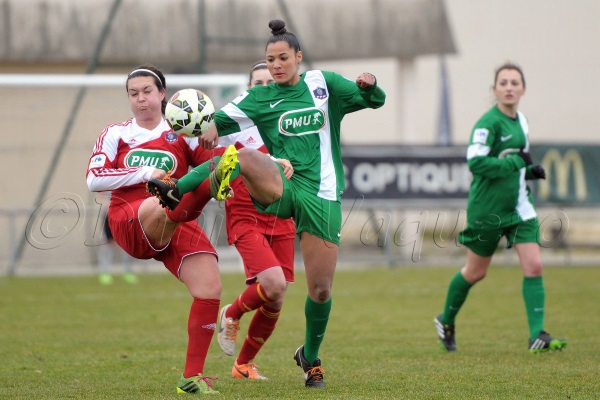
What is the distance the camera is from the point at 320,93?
5.86 m

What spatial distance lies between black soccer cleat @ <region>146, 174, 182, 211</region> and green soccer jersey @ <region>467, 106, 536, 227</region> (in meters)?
2.94

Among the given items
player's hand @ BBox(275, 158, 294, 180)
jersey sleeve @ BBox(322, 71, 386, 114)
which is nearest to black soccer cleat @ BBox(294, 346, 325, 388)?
player's hand @ BBox(275, 158, 294, 180)

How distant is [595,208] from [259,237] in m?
12.1

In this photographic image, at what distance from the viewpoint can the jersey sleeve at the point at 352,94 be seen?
5.75 metres

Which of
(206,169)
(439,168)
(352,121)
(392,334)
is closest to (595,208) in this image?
(439,168)

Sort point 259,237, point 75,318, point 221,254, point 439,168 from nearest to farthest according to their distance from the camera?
point 259,237 < point 75,318 < point 221,254 < point 439,168

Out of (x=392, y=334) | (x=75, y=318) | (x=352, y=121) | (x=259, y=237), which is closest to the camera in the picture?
(x=259, y=237)

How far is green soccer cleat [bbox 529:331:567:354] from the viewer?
733 cm

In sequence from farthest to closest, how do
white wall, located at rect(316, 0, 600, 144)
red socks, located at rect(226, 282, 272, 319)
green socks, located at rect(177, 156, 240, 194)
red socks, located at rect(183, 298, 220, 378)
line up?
white wall, located at rect(316, 0, 600, 144) → red socks, located at rect(226, 282, 272, 319) → red socks, located at rect(183, 298, 220, 378) → green socks, located at rect(177, 156, 240, 194)

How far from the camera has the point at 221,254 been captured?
1573 cm

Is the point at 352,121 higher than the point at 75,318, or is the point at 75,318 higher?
the point at 352,121

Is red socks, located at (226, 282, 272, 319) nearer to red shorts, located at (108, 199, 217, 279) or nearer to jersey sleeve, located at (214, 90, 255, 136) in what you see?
red shorts, located at (108, 199, 217, 279)

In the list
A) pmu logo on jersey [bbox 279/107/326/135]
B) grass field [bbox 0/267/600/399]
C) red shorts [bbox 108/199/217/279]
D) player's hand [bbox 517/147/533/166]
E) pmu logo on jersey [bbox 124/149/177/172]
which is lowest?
grass field [bbox 0/267/600/399]

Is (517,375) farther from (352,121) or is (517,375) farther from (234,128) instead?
(352,121)
